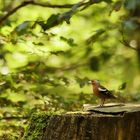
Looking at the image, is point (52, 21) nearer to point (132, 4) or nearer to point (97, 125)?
point (132, 4)

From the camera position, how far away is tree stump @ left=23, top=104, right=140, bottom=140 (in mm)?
3424

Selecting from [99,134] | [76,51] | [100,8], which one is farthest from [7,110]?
[100,8]

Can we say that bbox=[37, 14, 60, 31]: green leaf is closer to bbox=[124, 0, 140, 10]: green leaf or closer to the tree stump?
bbox=[124, 0, 140, 10]: green leaf

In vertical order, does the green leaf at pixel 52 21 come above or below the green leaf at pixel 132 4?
above

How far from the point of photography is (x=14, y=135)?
4.39m

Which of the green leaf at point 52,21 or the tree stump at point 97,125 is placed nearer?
the tree stump at point 97,125

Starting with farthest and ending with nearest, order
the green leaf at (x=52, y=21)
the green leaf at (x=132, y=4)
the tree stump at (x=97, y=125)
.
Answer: the green leaf at (x=52, y=21) < the tree stump at (x=97, y=125) < the green leaf at (x=132, y=4)

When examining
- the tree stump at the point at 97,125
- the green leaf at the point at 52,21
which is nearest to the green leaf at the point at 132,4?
the green leaf at the point at 52,21

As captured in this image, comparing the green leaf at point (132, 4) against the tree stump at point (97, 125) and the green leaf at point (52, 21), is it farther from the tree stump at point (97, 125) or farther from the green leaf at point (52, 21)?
the tree stump at point (97, 125)

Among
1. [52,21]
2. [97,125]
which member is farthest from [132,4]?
[97,125]

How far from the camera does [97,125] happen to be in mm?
3424

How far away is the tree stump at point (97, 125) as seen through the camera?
3.42 m

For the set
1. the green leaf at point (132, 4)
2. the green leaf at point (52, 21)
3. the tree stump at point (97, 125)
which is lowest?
the tree stump at point (97, 125)

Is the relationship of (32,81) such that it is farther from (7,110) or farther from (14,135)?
(14,135)
